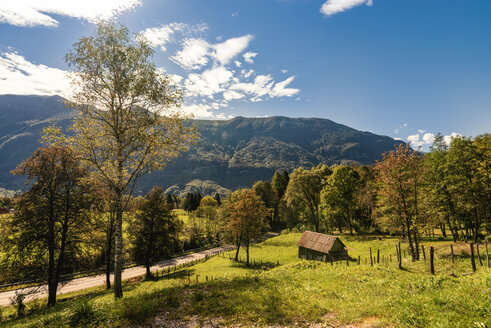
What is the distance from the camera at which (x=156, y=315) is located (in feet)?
31.5

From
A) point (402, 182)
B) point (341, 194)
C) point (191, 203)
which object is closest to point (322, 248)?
point (402, 182)

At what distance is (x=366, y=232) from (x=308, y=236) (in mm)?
23012

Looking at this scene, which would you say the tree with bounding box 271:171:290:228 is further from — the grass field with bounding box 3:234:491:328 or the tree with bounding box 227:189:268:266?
the grass field with bounding box 3:234:491:328

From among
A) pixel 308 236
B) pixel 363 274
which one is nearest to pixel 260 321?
pixel 363 274

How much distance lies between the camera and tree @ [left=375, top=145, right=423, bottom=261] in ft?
78.5

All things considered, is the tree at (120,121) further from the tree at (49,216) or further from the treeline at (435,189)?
the treeline at (435,189)

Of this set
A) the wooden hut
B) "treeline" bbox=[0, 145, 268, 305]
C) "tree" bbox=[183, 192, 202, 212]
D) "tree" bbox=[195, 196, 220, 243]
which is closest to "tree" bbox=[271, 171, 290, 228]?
"tree" bbox=[195, 196, 220, 243]

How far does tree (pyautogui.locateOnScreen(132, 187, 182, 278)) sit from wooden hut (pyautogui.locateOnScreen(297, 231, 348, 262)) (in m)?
22.6

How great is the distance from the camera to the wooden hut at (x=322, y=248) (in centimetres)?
3400

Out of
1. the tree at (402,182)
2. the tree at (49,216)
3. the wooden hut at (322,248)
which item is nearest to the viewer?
the tree at (49,216)

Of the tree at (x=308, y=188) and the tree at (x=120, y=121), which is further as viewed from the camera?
the tree at (x=308, y=188)

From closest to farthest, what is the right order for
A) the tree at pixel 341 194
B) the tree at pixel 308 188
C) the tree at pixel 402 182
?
the tree at pixel 402 182
the tree at pixel 341 194
the tree at pixel 308 188

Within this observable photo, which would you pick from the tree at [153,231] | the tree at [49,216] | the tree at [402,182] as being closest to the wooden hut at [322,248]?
the tree at [402,182]

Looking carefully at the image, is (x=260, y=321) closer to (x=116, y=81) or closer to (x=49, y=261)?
(x=116, y=81)
